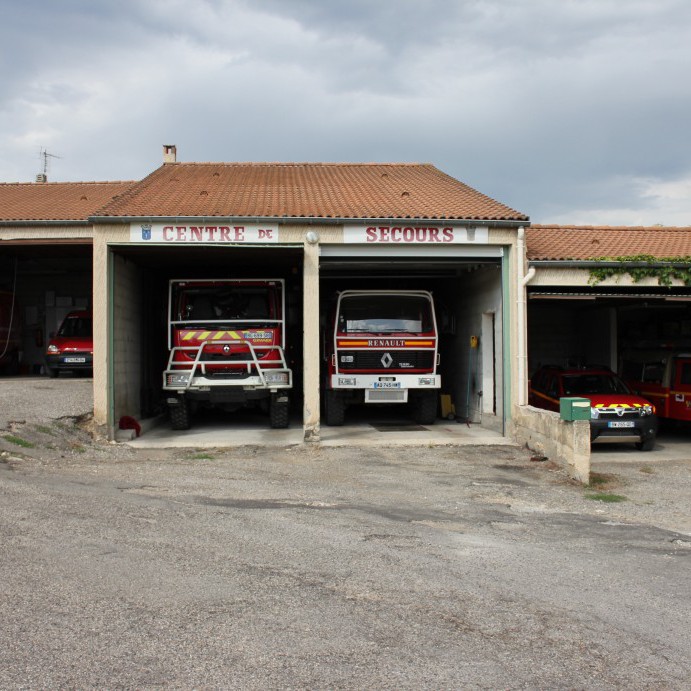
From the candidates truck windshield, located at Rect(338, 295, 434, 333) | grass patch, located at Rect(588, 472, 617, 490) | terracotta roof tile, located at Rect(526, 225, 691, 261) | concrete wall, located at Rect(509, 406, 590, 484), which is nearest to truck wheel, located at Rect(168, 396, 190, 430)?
truck windshield, located at Rect(338, 295, 434, 333)

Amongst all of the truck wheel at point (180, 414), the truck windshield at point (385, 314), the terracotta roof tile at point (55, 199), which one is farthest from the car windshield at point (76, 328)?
the truck windshield at point (385, 314)

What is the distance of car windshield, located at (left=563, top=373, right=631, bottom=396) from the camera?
1428 cm

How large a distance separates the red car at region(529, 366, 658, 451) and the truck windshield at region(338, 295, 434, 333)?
8.84 ft

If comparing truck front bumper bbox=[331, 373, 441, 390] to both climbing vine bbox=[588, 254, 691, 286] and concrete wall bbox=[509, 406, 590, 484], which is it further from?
climbing vine bbox=[588, 254, 691, 286]

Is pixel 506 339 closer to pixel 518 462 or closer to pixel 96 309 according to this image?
pixel 518 462

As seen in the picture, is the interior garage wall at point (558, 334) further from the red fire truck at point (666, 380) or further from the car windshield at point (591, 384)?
the car windshield at point (591, 384)

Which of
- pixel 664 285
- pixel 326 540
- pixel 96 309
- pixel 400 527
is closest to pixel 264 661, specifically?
pixel 326 540

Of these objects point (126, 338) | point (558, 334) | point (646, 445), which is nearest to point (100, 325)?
point (126, 338)

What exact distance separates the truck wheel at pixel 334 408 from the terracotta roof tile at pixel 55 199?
6.24m

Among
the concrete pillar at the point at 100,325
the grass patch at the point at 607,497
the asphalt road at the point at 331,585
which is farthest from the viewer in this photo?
the concrete pillar at the point at 100,325

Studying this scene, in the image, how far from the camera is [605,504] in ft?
29.3

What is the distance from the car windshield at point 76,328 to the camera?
1978 cm

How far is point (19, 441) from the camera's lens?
415 inches

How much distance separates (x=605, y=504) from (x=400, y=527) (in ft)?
10.5
